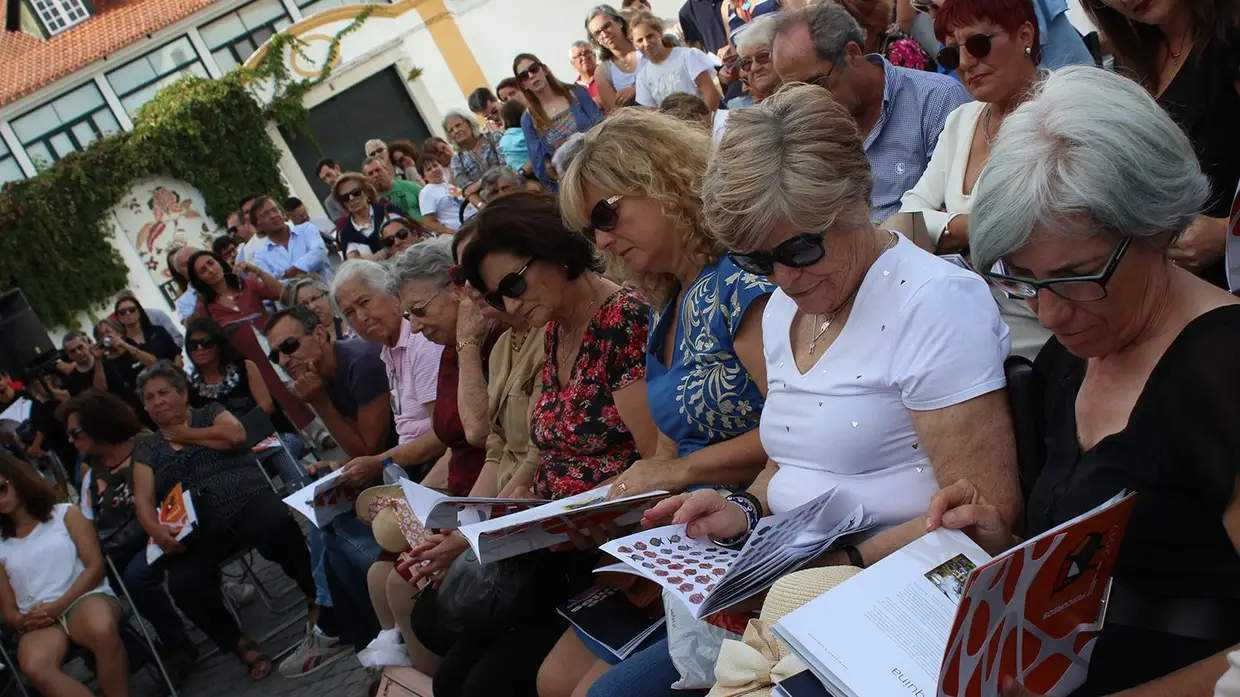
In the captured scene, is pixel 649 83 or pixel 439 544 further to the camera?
pixel 649 83

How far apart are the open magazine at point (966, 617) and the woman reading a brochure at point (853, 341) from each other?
34 centimetres

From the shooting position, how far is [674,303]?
10.1ft

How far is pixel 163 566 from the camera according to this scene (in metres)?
6.26

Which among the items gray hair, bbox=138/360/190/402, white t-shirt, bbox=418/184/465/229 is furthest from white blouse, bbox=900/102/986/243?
white t-shirt, bbox=418/184/465/229

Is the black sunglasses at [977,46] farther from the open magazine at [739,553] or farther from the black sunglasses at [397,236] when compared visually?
the black sunglasses at [397,236]

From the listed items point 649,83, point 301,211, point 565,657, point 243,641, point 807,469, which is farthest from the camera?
point 301,211

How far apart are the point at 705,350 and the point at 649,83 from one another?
5468 mm

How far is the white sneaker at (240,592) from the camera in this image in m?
6.99

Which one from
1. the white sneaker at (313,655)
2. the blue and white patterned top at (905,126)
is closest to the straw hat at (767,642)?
the blue and white patterned top at (905,126)

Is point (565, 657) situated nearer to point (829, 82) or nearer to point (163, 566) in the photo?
point (829, 82)

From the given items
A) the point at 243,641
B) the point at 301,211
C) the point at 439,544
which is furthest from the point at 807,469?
the point at 301,211

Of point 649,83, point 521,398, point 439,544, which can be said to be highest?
point 649,83

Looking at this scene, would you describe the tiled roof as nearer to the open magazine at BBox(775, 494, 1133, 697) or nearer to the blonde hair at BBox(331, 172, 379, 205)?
the blonde hair at BBox(331, 172, 379, 205)

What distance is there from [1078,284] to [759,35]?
8.91 ft
